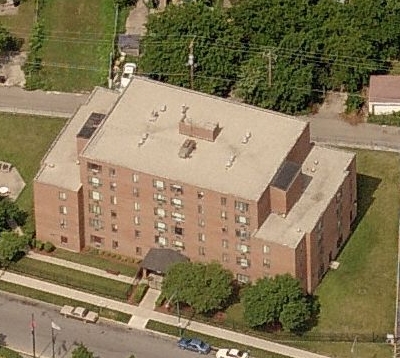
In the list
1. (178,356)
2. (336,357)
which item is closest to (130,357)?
(178,356)

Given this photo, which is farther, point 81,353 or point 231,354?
point 231,354

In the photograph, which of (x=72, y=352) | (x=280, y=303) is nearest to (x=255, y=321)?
(x=280, y=303)

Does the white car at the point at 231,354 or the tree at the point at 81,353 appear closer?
the tree at the point at 81,353

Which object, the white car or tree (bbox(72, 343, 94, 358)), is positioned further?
the white car

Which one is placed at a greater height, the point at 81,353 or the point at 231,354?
the point at 81,353

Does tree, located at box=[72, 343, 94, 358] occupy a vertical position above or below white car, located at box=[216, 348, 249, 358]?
above

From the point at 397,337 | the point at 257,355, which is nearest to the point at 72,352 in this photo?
the point at 257,355

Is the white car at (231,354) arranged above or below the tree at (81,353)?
below

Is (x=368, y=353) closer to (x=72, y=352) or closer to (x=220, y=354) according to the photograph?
(x=220, y=354)

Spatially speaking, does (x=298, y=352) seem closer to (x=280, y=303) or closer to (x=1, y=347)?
(x=280, y=303)
